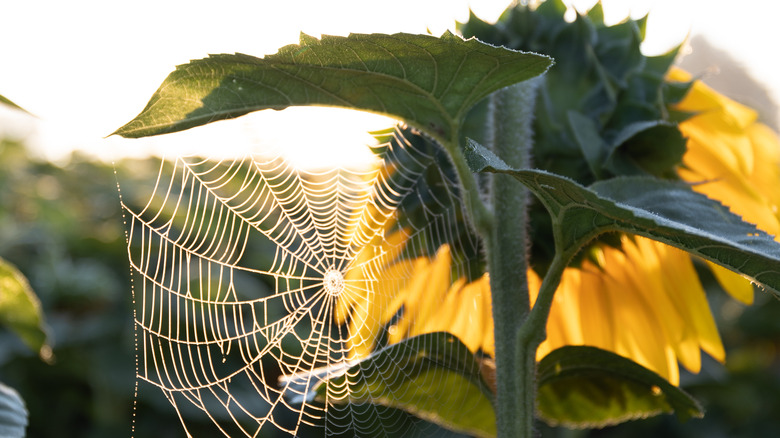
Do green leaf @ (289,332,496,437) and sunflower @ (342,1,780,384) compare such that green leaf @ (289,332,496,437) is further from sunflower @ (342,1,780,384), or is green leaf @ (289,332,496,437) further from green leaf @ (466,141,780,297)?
green leaf @ (466,141,780,297)

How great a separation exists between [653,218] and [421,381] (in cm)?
38

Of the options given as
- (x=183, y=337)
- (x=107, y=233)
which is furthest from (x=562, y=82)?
(x=107, y=233)

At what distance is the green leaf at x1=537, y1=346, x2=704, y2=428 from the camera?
69 centimetres

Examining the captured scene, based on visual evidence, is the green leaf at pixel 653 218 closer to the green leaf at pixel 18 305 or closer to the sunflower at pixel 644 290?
the sunflower at pixel 644 290

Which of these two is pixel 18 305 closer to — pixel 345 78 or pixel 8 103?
pixel 8 103

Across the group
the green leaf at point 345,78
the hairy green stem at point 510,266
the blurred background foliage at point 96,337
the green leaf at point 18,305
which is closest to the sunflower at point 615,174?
the hairy green stem at point 510,266

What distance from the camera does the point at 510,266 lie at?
0.64 m

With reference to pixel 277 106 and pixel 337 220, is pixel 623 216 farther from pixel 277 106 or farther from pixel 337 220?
pixel 337 220

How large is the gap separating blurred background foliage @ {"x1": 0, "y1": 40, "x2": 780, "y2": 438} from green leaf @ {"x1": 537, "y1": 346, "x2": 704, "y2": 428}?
104cm

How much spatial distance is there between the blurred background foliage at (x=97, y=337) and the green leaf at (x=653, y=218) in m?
1.37

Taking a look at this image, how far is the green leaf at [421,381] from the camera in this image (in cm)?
67

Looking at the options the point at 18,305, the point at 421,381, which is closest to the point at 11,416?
the point at 18,305

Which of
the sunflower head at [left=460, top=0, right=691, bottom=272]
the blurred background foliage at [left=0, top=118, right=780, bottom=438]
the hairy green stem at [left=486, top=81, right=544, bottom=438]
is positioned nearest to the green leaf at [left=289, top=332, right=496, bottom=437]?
the hairy green stem at [left=486, top=81, right=544, bottom=438]

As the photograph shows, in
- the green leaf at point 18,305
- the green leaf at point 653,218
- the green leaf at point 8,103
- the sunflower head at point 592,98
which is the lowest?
the green leaf at point 18,305
